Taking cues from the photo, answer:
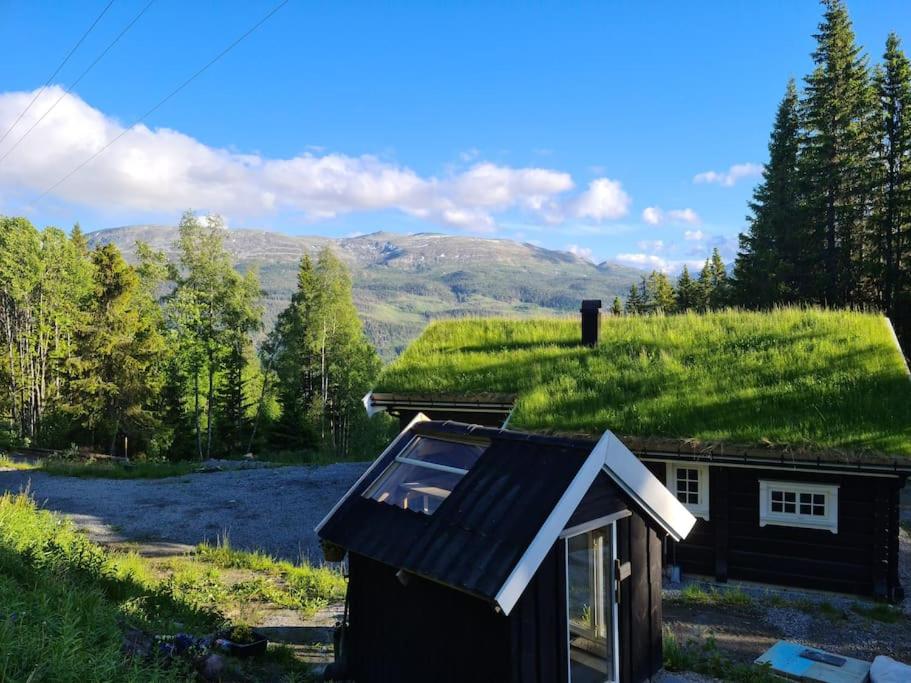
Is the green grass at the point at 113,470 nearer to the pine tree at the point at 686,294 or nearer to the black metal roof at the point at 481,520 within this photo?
the black metal roof at the point at 481,520

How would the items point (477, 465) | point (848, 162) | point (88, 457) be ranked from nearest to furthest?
point (477, 465), point (88, 457), point (848, 162)

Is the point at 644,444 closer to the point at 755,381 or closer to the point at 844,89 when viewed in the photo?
the point at 755,381

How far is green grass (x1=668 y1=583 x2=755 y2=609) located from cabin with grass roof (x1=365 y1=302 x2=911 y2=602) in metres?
0.86

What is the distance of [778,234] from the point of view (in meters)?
33.2

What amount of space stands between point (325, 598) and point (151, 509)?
29.0 ft

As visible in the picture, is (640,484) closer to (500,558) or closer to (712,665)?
(500,558)

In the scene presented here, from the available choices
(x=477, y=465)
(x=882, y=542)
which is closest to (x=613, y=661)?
(x=477, y=465)

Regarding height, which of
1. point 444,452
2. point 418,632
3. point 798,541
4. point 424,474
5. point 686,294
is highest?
point 686,294

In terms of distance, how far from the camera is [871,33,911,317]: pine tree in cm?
2844

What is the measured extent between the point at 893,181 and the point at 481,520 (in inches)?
1374

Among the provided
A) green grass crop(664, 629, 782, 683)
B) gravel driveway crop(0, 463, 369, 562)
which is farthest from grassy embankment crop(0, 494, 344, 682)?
green grass crop(664, 629, 782, 683)

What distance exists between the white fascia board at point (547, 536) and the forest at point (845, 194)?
30.0 meters

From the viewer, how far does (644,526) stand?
21.2 feet

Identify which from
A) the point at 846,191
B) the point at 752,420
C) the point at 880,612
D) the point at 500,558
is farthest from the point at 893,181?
the point at 500,558
